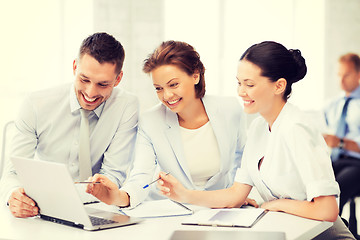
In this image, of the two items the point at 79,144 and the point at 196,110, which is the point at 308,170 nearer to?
the point at 196,110

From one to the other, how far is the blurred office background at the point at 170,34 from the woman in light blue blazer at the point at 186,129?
316cm

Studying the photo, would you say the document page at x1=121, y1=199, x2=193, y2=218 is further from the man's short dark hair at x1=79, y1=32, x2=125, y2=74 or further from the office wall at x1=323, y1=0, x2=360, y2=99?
the office wall at x1=323, y1=0, x2=360, y2=99

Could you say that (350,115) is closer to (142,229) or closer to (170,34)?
(170,34)

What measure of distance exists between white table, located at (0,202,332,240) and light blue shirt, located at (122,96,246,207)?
18.5 inches

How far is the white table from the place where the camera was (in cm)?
145

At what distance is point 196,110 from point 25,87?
3250mm

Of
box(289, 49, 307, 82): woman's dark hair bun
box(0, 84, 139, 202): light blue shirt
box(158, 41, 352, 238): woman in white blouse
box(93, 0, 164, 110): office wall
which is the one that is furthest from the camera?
box(93, 0, 164, 110): office wall

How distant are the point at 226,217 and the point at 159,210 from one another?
0.27 metres

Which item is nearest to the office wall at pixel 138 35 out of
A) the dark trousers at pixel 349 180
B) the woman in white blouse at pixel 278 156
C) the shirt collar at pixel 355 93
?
the shirt collar at pixel 355 93

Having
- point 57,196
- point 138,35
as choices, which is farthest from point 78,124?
point 138,35

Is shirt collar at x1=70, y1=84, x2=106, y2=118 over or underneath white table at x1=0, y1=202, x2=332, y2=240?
over

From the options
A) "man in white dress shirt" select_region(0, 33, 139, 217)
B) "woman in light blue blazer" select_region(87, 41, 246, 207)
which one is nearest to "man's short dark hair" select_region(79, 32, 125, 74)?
"man in white dress shirt" select_region(0, 33, 139, 217)

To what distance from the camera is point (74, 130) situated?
229cm

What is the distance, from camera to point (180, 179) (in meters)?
2.16
